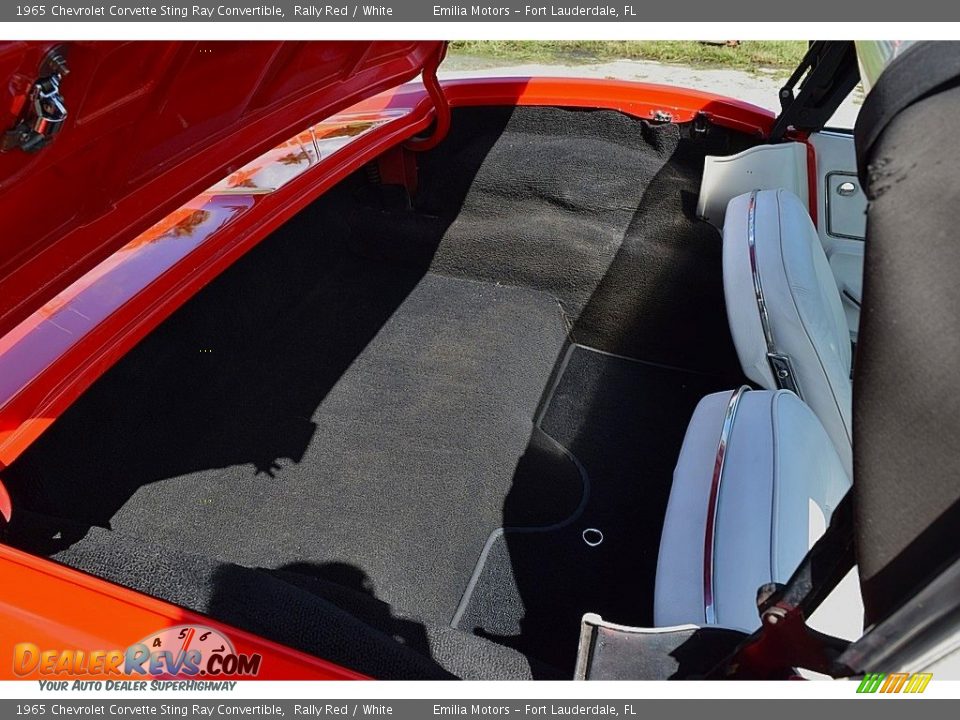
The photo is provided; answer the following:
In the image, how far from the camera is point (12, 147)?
27.6 inches

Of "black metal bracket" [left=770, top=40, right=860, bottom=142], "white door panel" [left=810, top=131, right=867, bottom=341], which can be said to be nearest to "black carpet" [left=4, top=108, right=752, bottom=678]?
"black metal bracket" [left=770, top=40, right=860, bottom=142]

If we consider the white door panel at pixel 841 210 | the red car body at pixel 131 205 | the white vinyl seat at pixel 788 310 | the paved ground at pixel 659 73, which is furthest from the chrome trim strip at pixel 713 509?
the paved ground at pixel 659 73

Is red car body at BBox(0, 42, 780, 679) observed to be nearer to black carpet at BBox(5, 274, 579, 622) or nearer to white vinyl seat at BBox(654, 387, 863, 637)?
black carpet at BBox(5, 274, 579, 622)

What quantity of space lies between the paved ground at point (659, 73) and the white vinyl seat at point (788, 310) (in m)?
3.38

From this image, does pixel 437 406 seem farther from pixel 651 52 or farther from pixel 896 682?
pixel 651 52

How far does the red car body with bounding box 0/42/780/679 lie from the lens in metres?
0.74

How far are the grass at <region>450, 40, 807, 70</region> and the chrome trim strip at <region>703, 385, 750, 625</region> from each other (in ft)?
15.3

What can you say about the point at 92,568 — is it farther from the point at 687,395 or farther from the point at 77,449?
the point at 687,395

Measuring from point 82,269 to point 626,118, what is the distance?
1567mm

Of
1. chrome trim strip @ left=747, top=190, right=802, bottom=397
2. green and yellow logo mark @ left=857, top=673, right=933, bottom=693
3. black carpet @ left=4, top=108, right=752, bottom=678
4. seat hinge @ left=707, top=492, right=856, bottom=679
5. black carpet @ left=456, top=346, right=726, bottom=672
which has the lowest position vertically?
black carpet @ left=456, top=346, right=726, bottom=672

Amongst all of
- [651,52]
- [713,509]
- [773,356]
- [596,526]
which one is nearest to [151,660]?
[713,509]

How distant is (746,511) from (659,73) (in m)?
4.96

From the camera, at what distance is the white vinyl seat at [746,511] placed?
897mm

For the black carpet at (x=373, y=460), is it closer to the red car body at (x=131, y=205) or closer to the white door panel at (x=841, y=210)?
the red car body at (x=131, y=205)
